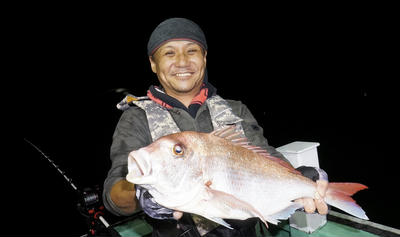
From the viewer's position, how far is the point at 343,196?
6.29ft

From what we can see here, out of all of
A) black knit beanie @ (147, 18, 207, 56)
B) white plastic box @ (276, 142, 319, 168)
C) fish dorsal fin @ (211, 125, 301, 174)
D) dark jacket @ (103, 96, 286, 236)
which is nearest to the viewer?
fish dorsal fin @ (211, 125, 301, 174)

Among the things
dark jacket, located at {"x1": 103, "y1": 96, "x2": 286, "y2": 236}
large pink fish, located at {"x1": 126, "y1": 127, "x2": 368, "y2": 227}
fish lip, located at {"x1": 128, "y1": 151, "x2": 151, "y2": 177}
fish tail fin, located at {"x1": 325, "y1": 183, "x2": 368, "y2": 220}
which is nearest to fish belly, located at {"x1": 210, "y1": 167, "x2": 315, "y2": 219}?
large pink fish, located at {"x1": 126, "y1": 127, "x2": 368, "y2": 227}

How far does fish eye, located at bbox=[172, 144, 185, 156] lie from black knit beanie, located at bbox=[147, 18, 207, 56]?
152 centimetres

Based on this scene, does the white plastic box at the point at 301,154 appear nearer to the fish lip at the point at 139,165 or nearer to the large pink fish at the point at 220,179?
the large pink fish at the point at 220,179

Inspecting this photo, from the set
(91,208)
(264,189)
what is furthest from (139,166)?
(91,208)

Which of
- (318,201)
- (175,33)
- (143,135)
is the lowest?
(318,201)

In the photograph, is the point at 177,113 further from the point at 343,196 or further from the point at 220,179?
the point at 343,196

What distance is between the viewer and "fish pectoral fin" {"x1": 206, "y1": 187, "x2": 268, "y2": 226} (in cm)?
149

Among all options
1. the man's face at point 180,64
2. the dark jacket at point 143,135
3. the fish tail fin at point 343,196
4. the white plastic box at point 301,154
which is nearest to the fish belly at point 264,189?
the fish tail fin at point 343,196

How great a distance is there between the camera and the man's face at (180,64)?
2.66 metres

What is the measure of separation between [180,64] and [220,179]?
1499 millimetres

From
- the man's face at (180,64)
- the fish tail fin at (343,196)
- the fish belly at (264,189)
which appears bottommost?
the fish tail fin at (343,196)

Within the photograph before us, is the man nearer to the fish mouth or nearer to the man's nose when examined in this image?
the man's nose

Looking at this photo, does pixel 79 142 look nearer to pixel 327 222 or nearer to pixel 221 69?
pixel 327 222
